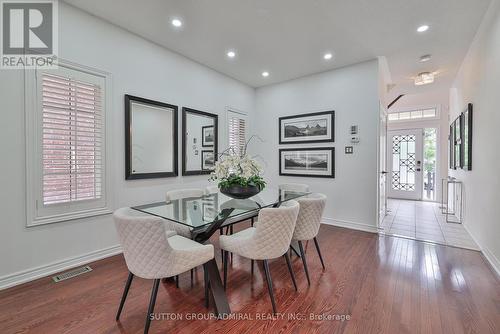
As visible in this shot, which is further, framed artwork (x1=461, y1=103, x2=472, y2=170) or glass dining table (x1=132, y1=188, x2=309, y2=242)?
framed artwork (x1=461, y1=103, x2=472, y2=170)

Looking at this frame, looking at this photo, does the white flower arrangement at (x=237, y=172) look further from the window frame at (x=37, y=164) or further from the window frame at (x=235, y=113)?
the window frame at (x=235, y=113)

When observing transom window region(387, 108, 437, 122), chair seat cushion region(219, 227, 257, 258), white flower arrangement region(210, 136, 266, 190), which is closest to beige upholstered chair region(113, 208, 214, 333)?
chair seat cushion region(219, 227, 257, 258)

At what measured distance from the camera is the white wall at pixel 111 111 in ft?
7.02

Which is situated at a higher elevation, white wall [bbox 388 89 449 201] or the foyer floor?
white wall [bbox 388 89 449 201]

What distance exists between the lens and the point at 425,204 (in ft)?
19.3

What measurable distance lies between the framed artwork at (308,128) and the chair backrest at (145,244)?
11.7 feet

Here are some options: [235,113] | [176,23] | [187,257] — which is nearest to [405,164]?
[235,113]

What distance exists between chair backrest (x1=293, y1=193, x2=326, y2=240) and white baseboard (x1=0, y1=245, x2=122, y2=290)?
2.32m

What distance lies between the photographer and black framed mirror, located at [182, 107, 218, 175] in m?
3.71

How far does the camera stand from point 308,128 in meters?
4.50

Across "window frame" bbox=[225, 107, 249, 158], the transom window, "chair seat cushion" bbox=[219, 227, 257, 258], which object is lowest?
"chair seat cushion" bbox=[219, 227, 257, 258]

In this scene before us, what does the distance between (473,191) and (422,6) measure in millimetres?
2623

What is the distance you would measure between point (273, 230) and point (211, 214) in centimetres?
57

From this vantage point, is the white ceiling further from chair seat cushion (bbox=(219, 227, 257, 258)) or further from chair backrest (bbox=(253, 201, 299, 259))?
chair seat cushion (bbox=(219, 227, 257, 258))
